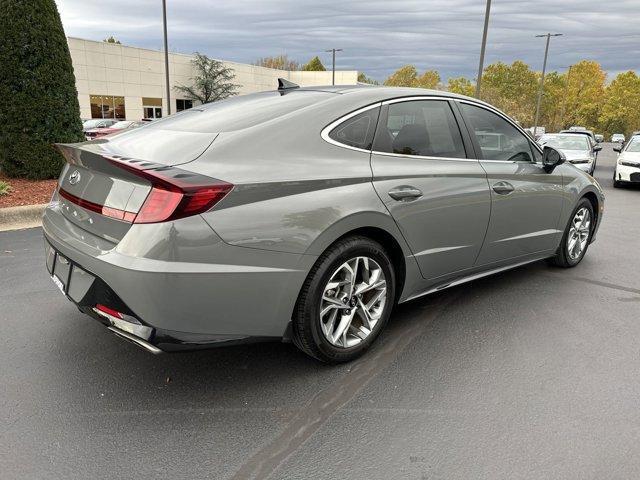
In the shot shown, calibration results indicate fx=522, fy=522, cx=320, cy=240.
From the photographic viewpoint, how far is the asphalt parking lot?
7.84 ft

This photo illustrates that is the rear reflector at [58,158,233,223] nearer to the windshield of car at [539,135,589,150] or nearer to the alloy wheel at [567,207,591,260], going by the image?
the alloy wheel at [567,207,591,260]

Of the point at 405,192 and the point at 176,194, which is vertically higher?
the point at 176,194

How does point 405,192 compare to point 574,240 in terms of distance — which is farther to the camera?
point 574,240

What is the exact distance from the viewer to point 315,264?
290cm

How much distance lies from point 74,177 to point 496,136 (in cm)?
319

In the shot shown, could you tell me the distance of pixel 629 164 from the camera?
13359mm

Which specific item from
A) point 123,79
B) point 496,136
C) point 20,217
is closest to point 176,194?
point 496,136

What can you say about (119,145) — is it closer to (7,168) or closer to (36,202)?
(36,202)

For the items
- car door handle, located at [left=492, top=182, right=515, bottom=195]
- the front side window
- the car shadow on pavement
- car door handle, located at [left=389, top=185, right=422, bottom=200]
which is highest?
the front side window

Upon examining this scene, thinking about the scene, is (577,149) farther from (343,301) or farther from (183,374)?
(183,374)

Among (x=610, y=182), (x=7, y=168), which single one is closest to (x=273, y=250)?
(x=7, y=168)

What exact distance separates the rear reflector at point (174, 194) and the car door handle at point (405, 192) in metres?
1.13

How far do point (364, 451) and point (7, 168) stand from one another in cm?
828

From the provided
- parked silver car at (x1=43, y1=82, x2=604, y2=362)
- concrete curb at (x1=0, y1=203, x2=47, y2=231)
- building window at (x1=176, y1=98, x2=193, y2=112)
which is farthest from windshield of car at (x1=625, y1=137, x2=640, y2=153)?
building window at (x1=176, y1=98, x2=193, y2=112)
